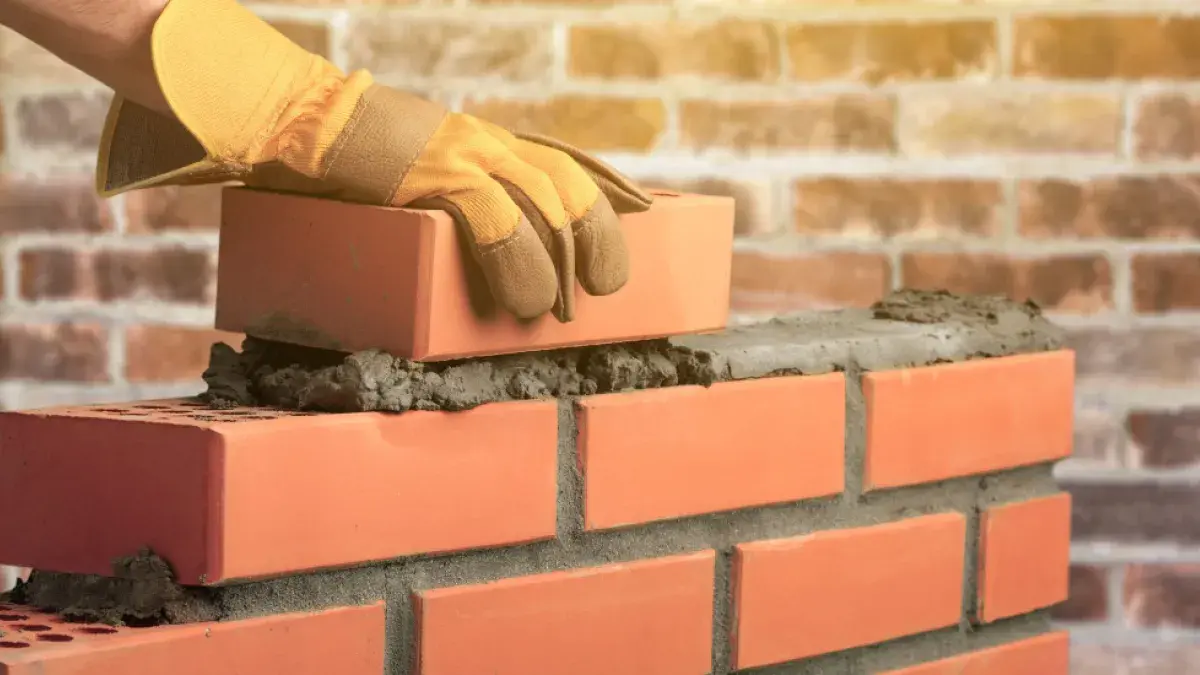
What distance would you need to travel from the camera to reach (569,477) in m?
1.21

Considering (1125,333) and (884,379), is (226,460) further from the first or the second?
(1125,333)

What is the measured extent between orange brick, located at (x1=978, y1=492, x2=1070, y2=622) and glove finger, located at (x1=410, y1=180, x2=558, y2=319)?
25.1 inches

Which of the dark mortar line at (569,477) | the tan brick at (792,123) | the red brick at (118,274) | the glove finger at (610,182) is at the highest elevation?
the tan brick at (792,123)

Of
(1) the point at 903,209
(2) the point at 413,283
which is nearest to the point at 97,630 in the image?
(2) the point at 413,283

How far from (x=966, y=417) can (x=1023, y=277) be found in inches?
25.8

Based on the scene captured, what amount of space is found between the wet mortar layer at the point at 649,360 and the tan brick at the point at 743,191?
0.41m

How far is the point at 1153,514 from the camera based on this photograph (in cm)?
210

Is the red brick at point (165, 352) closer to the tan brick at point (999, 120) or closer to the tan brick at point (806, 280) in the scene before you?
the tan brick at point (806, 280)

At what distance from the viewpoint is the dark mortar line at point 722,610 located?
4.31 ft

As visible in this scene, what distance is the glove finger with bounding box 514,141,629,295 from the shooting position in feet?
3.85

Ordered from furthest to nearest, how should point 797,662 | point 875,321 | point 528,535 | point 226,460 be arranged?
1. point 875,321
2. point 797,662
3. point 528,535
4. point 226,460

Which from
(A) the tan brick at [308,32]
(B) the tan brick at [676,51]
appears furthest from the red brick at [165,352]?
(B) the tan brick at [676,51]

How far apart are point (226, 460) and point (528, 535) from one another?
0.92 feet

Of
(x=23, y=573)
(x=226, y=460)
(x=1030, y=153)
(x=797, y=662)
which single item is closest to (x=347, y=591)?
(x=226, y=460)
